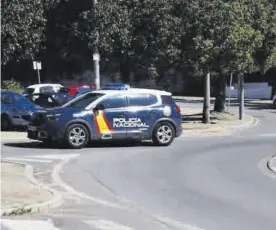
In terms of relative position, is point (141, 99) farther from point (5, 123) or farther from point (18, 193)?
point (18, 193)

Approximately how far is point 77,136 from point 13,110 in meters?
5.32

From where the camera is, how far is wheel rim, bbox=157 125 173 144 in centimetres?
1911

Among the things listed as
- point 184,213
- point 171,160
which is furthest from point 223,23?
point 184,213

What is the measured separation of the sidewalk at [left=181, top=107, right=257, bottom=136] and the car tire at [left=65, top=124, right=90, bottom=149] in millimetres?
6687

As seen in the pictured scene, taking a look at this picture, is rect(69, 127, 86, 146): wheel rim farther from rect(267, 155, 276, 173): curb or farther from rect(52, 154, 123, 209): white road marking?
rect(267, 155, 276, 173): curb

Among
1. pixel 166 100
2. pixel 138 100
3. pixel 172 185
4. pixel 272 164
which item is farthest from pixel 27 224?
pixel 166 100

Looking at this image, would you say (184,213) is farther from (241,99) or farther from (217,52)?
(241,99)

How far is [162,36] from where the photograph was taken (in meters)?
26.1

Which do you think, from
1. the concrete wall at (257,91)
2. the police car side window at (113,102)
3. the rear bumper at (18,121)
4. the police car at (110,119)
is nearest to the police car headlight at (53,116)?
the police car at (110,119)

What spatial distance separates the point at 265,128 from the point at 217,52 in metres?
4.01

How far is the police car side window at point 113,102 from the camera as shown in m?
18.4

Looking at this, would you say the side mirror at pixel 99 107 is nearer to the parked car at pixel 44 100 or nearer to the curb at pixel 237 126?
the curb at pixel 237 126

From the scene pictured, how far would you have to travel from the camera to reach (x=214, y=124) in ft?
90.6

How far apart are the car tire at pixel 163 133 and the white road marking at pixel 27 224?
10.6m
